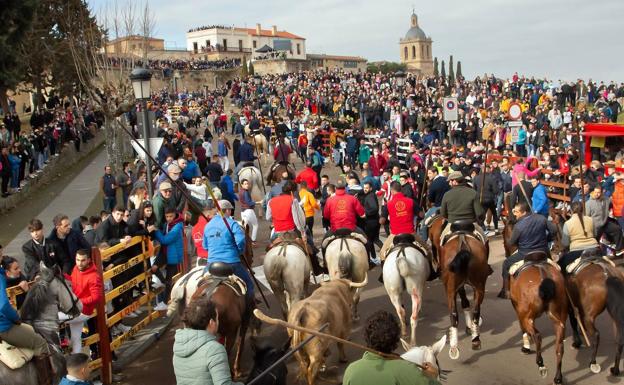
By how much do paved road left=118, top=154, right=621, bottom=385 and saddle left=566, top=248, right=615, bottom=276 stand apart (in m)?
1.29

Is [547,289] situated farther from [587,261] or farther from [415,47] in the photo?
[415,47]

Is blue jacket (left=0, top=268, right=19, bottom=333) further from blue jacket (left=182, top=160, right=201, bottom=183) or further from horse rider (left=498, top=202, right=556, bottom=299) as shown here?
blue jacket (left=182, top=160, right=201, bottom=183)

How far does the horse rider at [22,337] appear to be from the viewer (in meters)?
6.48

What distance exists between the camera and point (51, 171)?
2694 cm

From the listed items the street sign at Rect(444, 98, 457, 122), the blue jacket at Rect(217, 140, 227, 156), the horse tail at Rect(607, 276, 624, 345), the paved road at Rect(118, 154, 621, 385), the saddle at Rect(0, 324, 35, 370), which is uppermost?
the street sign at Rect(444, 98, 457, 122)

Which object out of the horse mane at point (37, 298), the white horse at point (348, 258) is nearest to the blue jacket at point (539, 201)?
the white horse at point (348, 258)

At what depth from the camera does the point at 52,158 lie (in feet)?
90.8

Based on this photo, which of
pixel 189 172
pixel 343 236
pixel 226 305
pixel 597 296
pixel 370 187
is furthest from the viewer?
pixel 189 172

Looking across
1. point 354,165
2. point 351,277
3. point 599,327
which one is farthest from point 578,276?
point 354,165

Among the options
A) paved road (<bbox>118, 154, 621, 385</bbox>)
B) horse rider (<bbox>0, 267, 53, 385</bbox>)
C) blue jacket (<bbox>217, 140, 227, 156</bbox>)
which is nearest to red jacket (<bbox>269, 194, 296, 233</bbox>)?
paved road (<bbox>118, 154, 621, 385</bbox>)

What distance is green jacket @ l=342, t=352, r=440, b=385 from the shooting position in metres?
4.35

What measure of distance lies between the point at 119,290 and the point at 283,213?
10.1ft

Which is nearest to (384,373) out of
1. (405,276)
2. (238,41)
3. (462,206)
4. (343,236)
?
(405,276)

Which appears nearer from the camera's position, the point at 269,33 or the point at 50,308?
the point at 50,308
